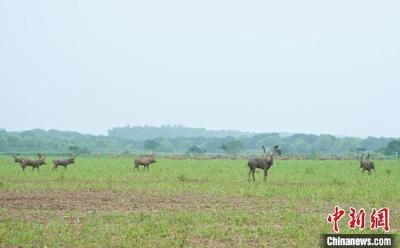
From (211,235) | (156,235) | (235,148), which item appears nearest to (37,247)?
(156,235)

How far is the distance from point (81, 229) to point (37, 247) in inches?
70.6

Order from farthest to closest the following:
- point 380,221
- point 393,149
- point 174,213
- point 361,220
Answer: point 393,149, point 174,213, point 380,221, point 361,220

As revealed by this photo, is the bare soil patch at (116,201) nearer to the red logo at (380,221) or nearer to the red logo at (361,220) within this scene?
the red logo at (361,220)

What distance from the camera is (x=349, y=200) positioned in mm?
20500

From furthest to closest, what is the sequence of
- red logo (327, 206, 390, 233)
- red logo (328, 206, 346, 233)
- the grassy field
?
red logo (327, 206, 390, 233)
red logo (328, 206, 346, 233)
the grassy field

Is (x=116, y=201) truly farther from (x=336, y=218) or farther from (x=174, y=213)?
(x=336, y=218)

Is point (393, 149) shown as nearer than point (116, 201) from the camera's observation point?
No

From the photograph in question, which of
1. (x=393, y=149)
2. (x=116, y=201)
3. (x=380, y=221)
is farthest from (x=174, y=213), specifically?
(x=393, y=149)

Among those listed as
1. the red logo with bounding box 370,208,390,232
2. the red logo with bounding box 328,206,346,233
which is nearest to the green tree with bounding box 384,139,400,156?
the red logo with bounding box 328,206,346,233

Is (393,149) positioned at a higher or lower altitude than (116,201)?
higher

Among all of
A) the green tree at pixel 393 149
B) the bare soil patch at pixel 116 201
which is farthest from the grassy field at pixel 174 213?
the green tree at pixel 393 149

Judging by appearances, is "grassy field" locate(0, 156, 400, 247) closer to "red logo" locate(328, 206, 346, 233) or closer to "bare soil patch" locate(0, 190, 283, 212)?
"bare soil patch" locate(0, 190, 283, 212)

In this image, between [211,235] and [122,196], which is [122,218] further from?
[122,196]

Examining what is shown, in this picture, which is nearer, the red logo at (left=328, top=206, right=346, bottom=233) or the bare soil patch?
the red logo at (left=328, top=206, right=346, bottom=233)
